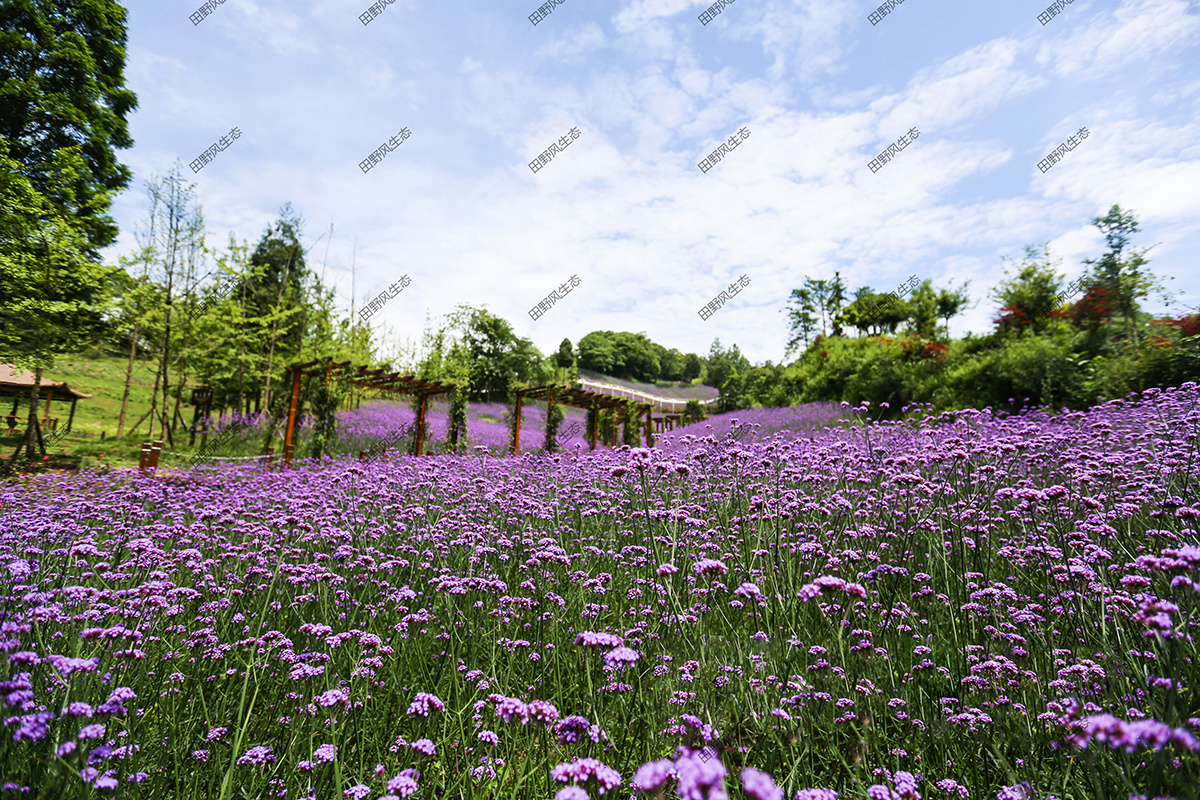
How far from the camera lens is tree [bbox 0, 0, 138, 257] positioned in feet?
51.2

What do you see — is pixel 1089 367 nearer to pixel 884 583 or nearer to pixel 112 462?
pixel 884 583

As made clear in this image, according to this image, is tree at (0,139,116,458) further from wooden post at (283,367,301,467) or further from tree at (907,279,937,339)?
tree at (907,279,937,339)

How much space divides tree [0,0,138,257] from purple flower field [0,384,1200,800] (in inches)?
666

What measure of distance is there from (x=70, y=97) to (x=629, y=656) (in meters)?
26.6

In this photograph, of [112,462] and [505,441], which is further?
[505,441]

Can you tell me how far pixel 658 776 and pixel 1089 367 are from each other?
18.4m

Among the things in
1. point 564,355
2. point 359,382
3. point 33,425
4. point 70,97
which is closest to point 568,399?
point 359,382

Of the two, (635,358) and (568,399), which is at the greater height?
(635,358)

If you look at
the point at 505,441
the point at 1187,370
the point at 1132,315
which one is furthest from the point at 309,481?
the point at 1132,315

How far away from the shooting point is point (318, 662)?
2.79 m

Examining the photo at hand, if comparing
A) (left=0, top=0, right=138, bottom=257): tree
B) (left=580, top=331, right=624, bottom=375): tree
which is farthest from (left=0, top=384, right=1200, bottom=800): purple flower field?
(left=580, top=331, right=624, bottom=375): tree

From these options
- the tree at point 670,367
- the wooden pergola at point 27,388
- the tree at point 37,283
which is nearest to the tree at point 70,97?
the tree at point 37,283

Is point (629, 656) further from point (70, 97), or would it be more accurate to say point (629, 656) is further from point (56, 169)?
point (70, 97)

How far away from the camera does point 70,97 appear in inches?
679
